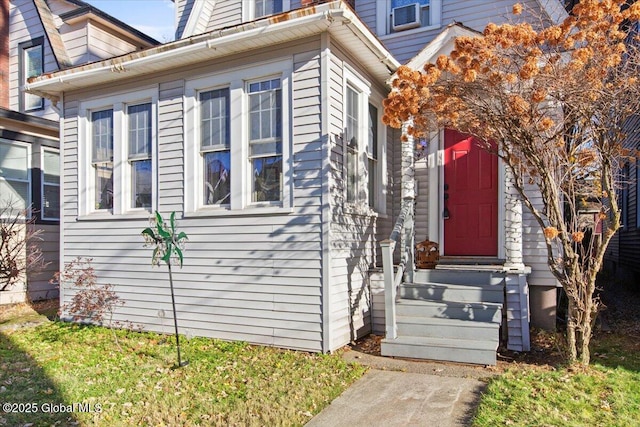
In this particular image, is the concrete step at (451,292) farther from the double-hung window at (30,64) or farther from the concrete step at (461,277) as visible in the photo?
the double-hung window at (30,64)

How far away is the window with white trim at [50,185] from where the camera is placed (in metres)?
10.2

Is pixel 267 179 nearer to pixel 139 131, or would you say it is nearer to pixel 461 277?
pixel 139 131

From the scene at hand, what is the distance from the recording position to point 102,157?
A: 25.8 ft

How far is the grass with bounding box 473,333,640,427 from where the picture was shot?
12.1 ft

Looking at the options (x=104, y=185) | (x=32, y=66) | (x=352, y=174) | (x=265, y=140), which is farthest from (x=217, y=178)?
(x=32, y=66)

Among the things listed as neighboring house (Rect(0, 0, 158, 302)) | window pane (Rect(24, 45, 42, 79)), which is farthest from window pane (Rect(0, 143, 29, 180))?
window pane (Rect(24, 45, 42, 79))

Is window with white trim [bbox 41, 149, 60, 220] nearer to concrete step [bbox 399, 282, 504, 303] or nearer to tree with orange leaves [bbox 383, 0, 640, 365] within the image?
concrete step [bbox 399, 282, 504, 303]


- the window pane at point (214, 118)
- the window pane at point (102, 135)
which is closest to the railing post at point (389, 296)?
the window pane at point (214, 118)

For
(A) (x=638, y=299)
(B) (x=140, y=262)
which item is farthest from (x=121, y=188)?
(A) (x=638, y=299)

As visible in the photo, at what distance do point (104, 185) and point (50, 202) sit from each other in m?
3.43

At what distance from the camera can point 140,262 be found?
7.27m

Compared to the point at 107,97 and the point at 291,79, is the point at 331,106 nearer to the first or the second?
the point at 291,79

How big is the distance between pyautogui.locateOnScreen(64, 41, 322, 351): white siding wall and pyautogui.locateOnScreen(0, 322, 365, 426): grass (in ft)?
1.13

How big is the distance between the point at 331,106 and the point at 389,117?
79 centimetres
